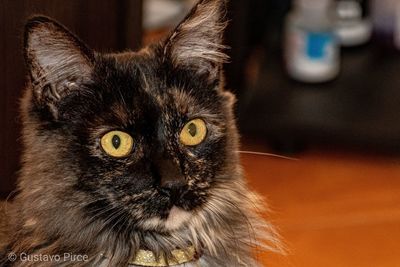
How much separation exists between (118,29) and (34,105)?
0.59 meters

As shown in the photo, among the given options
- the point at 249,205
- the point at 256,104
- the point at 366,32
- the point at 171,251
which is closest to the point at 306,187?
the point at 256,104

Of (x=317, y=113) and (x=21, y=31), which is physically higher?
(x=21, y=31)

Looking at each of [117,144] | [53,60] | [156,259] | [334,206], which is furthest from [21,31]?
[334,206]

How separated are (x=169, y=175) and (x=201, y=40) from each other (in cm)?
26

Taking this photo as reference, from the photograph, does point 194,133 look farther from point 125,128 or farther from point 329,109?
point 329,109

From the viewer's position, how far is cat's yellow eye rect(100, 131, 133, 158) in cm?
114

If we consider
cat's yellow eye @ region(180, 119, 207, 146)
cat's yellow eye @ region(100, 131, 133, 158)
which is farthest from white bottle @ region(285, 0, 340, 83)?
cat's yellow eye @ region(100, 131, 133, 158)

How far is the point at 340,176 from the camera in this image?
211 centimetres

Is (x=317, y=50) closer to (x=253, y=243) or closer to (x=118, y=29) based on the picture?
(x=118, y=29)

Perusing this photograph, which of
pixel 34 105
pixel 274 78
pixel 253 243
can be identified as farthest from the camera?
pixel 274 78

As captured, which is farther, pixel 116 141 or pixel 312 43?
pixel 312 43

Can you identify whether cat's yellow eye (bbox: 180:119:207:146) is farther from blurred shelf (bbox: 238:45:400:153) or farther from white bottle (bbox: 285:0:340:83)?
white bottle (bbox: 285:0:340:83)

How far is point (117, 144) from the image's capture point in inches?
45.1

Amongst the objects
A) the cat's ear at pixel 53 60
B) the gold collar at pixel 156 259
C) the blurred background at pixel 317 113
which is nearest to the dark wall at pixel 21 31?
the blurred background at pixel 317 113
